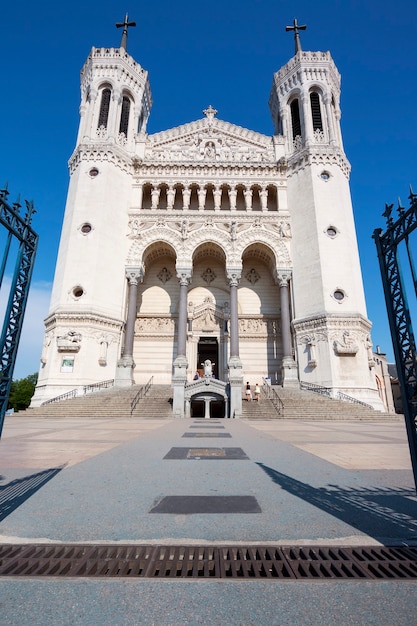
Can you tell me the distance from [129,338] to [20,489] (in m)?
20.7

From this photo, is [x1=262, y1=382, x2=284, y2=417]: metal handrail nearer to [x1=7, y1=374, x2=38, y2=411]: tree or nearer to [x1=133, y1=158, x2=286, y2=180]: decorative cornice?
[x1=133, y1=158, x2=286, y2=180]: decorative cornice

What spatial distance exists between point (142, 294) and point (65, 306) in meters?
6.67

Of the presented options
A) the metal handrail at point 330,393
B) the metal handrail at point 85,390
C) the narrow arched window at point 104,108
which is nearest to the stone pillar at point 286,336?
the metal handrail at point 330,393

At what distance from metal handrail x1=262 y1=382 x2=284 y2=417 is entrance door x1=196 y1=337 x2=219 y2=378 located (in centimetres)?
592

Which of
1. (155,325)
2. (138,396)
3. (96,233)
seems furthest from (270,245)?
(138,396)

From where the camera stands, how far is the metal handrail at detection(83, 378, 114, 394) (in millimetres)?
21094

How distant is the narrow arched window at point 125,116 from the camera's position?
2914 centimetres

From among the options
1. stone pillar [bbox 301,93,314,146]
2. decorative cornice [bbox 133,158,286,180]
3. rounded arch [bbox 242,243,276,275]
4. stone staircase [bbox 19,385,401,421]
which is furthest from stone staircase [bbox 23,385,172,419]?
stone pillar [bbox 301,93,314,146]

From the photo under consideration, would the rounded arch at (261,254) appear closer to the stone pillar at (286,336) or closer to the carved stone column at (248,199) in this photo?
the stone pillar at (286,336)

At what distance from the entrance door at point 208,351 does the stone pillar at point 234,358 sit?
11.1ft

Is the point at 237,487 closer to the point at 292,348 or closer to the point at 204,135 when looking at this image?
the point at 292,348

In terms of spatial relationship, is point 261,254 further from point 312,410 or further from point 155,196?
point 312,410

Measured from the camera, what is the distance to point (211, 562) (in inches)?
77.5

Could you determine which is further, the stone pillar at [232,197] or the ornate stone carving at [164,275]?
the ornate stone carving at [164,275]
